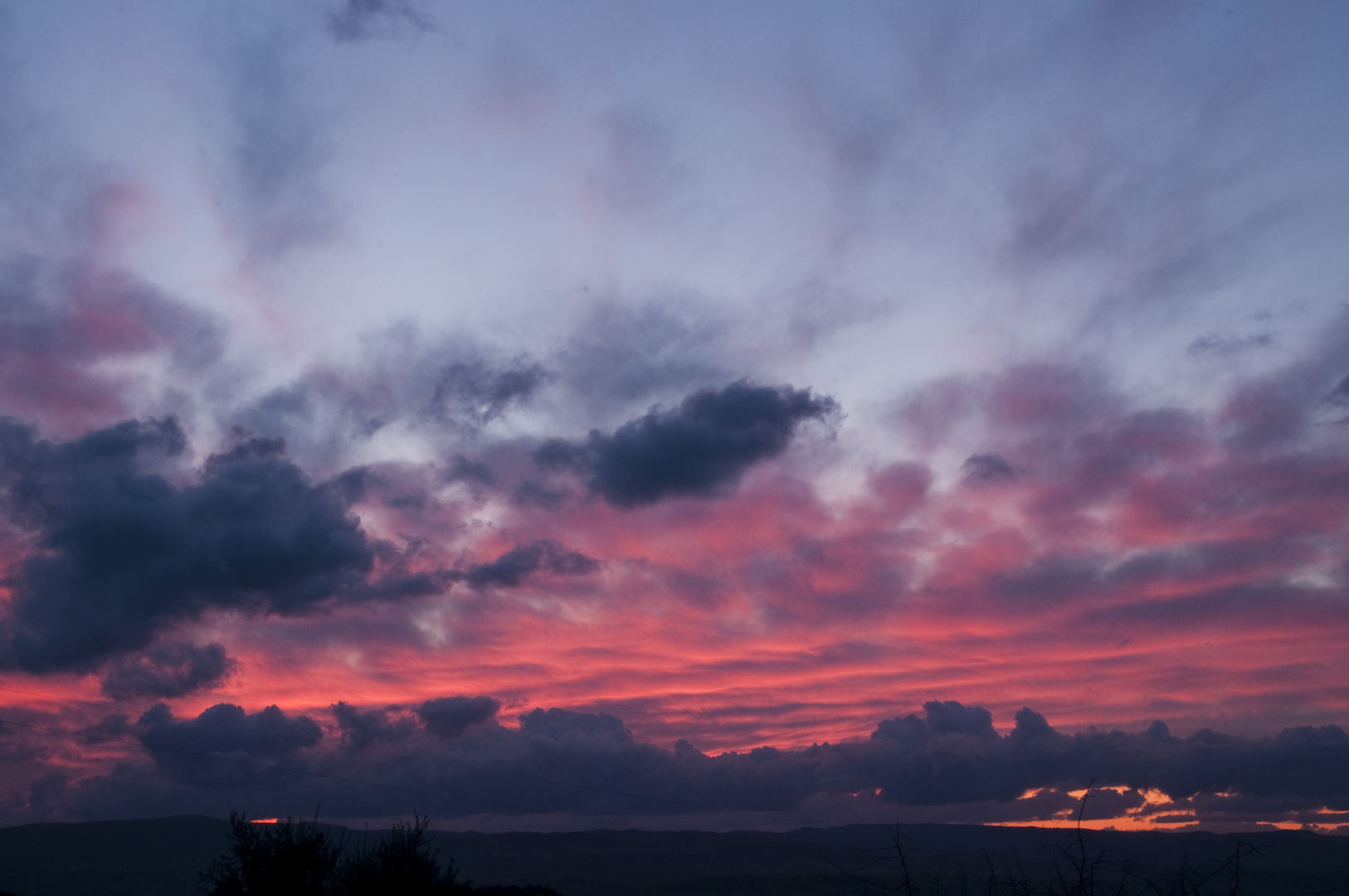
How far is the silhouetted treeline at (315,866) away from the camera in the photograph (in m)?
58.1

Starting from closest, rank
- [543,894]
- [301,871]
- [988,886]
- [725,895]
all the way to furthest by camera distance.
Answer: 1. [988,886]
2. [301,871]
3. [543,894]
4. [725,895]

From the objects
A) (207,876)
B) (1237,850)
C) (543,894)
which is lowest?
(543,894)

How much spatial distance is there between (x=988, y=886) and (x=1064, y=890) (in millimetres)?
1219

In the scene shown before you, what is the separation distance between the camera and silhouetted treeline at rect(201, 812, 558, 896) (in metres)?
58.1

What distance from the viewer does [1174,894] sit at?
10.6 metres

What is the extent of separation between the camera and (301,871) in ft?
193

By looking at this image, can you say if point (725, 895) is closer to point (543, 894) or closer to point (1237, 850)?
point (543, 894)

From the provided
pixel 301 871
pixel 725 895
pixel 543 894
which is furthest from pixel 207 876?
pixel 725 895

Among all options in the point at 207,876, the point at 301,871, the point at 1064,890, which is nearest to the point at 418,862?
the point at 301,871

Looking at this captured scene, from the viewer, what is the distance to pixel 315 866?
59344 mm

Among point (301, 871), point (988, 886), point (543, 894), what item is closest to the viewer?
point (988, 886)

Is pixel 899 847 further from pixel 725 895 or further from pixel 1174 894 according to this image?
pixel 725 895

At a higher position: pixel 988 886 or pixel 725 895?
pixel 988 886

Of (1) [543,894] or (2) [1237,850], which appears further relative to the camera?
(1) [543,894]
